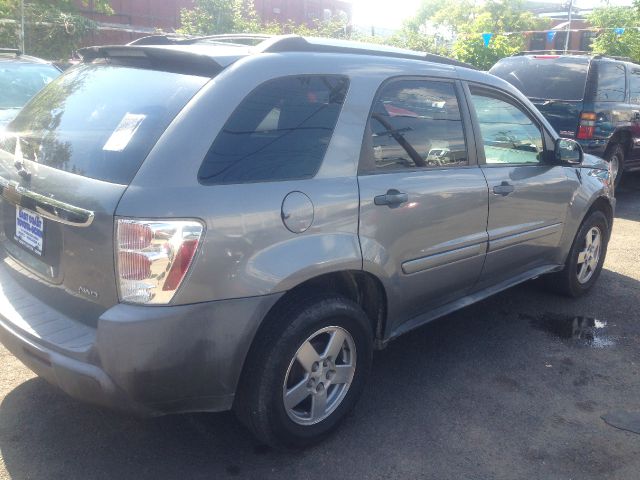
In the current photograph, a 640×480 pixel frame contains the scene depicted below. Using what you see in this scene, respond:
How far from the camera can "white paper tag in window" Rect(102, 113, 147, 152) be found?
2.61m

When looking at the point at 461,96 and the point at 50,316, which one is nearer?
the point at 50,316

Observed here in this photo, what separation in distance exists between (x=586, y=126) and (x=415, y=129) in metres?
5.75

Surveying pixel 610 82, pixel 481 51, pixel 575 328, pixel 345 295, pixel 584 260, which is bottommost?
pixel 575 328

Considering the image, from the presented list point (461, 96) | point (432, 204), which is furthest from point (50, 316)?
point (461, 96)

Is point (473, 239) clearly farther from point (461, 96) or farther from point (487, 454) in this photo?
point (487, 454)

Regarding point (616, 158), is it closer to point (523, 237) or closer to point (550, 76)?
point (550, 76)

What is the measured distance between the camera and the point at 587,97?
8.35 meters

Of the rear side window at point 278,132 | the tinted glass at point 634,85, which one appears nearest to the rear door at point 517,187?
Answer: the rear side window at point 278,132

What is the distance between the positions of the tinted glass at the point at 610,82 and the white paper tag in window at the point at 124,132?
289 inches

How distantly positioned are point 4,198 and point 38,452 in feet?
3.92

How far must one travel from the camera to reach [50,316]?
274cm

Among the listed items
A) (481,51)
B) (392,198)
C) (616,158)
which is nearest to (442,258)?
(392,198)

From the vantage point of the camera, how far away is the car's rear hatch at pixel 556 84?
331 inches

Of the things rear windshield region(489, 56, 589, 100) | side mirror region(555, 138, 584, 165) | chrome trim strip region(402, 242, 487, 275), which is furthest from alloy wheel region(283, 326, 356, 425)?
rear windshield region(489, 56, 589, 100)
